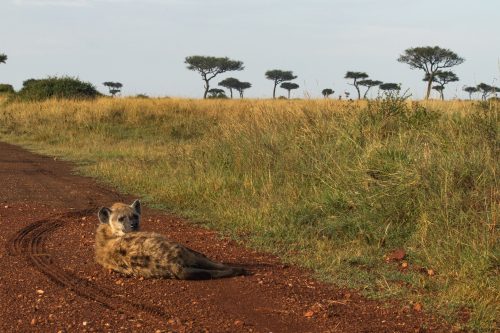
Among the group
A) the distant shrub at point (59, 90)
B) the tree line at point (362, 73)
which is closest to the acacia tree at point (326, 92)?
the tree line at point (362, 73)

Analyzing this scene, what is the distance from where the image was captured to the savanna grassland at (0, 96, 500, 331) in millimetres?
5129

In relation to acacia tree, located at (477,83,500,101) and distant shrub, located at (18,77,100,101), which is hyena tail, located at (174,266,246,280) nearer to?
acacia tree, located at (477,83,500,101)

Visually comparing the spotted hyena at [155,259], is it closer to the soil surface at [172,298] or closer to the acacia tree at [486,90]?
the soil surface at [172,298]

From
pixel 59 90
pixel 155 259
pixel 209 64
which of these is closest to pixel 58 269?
pixel 155 259

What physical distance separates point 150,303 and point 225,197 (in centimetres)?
419

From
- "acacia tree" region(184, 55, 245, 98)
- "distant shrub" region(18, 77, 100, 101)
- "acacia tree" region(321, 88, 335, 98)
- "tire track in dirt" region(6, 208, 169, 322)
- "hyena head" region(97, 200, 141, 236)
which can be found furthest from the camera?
"acacia tree" region(184, 55, 245, 98)

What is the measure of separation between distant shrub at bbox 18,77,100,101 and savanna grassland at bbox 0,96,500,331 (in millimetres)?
17266

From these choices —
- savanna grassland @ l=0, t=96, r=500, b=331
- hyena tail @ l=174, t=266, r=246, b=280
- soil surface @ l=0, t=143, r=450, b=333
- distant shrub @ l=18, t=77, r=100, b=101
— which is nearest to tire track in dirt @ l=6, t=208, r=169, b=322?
soil surface @ l=0, t=143, r=450, b=333

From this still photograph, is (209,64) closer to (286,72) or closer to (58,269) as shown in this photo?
(286,72)

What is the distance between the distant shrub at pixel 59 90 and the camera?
28.9 m

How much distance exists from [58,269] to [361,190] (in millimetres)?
3328

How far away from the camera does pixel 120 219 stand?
228 inches

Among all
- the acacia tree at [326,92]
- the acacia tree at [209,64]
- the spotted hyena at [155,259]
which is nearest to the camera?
the spotted hyena at [155,259]

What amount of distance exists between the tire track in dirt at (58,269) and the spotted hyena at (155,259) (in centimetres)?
33
